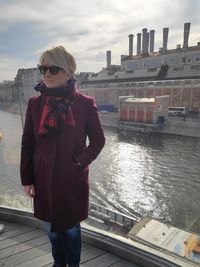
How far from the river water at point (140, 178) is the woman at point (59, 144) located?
6.63 m

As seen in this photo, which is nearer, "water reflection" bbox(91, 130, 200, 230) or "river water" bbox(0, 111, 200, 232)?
"river water" bbox(0, 111, 200, 232)

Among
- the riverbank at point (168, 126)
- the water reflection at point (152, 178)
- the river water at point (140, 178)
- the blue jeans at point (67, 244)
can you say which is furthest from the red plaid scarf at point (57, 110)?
the riverbank at point (168, 126)

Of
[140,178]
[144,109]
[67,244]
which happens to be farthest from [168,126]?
[67,244]

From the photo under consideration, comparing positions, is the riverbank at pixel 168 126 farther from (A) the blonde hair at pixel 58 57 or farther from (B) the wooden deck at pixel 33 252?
(A) the blonde hair at pixel 58 57

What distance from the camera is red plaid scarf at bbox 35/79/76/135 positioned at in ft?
4.12

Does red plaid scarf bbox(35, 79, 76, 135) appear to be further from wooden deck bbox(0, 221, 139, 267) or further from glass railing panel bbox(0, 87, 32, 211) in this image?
glass railing panel bbox(0, 87, 32, 211)

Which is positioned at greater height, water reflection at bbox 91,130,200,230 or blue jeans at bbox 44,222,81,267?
blue jeans at bbox 44,222,81,267

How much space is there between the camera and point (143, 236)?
598 cm

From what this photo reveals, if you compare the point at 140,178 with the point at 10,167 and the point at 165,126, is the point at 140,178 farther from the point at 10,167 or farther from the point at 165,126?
the point at 165,126

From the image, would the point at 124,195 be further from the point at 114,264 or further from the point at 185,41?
the point at 185,41

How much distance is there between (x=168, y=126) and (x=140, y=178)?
9.11m

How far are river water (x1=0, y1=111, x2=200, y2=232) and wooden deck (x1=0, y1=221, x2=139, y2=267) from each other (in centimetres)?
581

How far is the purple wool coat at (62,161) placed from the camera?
4.21 feet

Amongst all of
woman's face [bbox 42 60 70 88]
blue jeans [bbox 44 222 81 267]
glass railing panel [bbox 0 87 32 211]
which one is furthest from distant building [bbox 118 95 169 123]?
woman's face [bbox 42 60 70 88]
